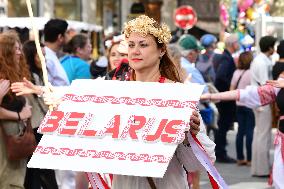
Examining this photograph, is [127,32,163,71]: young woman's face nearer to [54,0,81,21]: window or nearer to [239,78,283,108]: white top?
[239,78,283,108]: white top

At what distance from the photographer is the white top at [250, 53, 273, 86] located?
14008mm

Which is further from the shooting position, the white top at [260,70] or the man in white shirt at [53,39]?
the white top at [260,70]

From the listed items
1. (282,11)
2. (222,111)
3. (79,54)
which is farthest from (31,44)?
(282,11)

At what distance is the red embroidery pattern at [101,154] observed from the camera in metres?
5.00

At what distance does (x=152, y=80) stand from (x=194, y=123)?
48 centimetres

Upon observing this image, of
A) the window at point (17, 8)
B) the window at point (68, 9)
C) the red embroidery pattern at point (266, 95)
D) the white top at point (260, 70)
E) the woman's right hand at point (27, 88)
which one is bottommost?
the window at point (68, 9)

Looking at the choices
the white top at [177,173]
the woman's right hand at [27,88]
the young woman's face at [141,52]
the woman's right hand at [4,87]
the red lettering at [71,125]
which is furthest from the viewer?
the woman's right hand at [4,87]

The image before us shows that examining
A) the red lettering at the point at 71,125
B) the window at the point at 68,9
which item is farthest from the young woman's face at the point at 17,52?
the window at the point at 68,9

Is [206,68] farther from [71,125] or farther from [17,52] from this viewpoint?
[71,125]

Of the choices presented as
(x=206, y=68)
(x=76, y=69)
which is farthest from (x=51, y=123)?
(x=206, y=68)

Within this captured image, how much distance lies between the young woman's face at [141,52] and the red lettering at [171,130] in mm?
524

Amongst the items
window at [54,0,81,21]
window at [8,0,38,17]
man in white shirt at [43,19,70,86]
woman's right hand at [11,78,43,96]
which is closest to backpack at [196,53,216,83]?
man in white shirt at [43,19,70,86]

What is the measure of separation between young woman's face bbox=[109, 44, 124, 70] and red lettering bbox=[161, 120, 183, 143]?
13.1ft

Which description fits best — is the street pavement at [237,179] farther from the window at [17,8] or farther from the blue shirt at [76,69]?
the window at [17,8]
